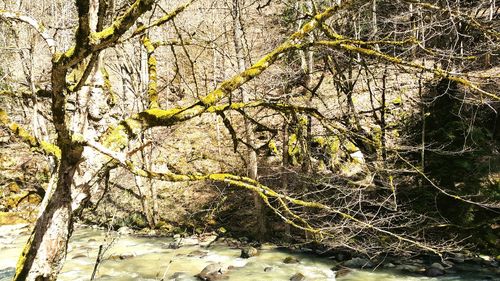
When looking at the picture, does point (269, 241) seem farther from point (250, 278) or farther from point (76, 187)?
point (76, 187)

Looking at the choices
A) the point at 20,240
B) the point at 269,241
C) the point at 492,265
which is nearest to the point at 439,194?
the point at 492,265

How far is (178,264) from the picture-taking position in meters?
11.3

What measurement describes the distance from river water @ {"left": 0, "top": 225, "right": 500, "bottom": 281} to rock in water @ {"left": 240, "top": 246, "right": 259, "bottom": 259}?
0.18m

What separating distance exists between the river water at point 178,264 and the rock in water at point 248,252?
0.18 m

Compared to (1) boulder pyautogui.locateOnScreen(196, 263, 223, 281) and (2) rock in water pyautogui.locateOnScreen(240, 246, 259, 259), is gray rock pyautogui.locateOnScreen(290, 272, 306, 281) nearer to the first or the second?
(1) boulder pyautogui.locateOnScreen(196, 263, 223, 281)

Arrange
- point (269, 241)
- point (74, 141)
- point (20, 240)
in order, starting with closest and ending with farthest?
point (74, 141)
point (269, 241)
point (20, 240)

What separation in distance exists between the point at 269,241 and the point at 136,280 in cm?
491

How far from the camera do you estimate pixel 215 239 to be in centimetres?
1403

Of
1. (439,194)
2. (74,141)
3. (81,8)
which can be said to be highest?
(81,8)

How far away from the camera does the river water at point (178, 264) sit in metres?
10.1

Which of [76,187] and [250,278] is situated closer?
[76,187]

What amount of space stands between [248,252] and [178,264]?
6.76ft

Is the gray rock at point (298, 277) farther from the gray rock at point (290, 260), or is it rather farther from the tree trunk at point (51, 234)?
the tree trunk at point (51, 234)

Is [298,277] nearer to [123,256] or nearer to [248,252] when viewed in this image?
[248,252]
